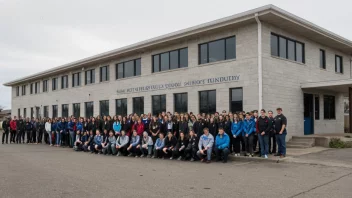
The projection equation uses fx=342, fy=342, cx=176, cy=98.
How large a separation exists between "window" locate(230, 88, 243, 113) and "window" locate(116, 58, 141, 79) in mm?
8213

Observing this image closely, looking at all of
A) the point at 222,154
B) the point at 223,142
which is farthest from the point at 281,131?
the point at 222,154

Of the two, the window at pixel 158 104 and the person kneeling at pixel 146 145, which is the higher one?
the window at pixel 158 104

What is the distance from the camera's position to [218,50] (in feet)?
60.3

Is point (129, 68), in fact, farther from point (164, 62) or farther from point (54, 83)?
point (54, 83)

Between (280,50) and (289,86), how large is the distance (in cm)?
193

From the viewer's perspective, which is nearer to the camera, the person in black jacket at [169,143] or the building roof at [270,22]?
the person in black jacket at [169,143]

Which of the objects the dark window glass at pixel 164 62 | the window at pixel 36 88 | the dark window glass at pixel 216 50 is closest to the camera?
the dark window glass at pixel 216 50

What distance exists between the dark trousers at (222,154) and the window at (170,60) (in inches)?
320

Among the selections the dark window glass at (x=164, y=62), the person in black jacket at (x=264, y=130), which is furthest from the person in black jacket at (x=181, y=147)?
the dark window glass at (x=164, y=62)

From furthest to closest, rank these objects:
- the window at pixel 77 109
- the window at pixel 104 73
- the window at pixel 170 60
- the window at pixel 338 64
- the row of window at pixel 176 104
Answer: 1. the window at pixel 77 109
2. the window at pixel 104 73
3. the window at pixel 338 64
4. the window at pixel 170 60
5. the row of window at pixel 176 104

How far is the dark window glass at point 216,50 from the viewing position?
1817 centimetres

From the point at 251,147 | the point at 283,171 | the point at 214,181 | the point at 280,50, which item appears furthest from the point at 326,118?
the point at 214,181

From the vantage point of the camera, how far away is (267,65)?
54.1 ft

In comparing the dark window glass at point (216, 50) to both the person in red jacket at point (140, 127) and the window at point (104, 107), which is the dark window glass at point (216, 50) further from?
the window at point (104, 107)
